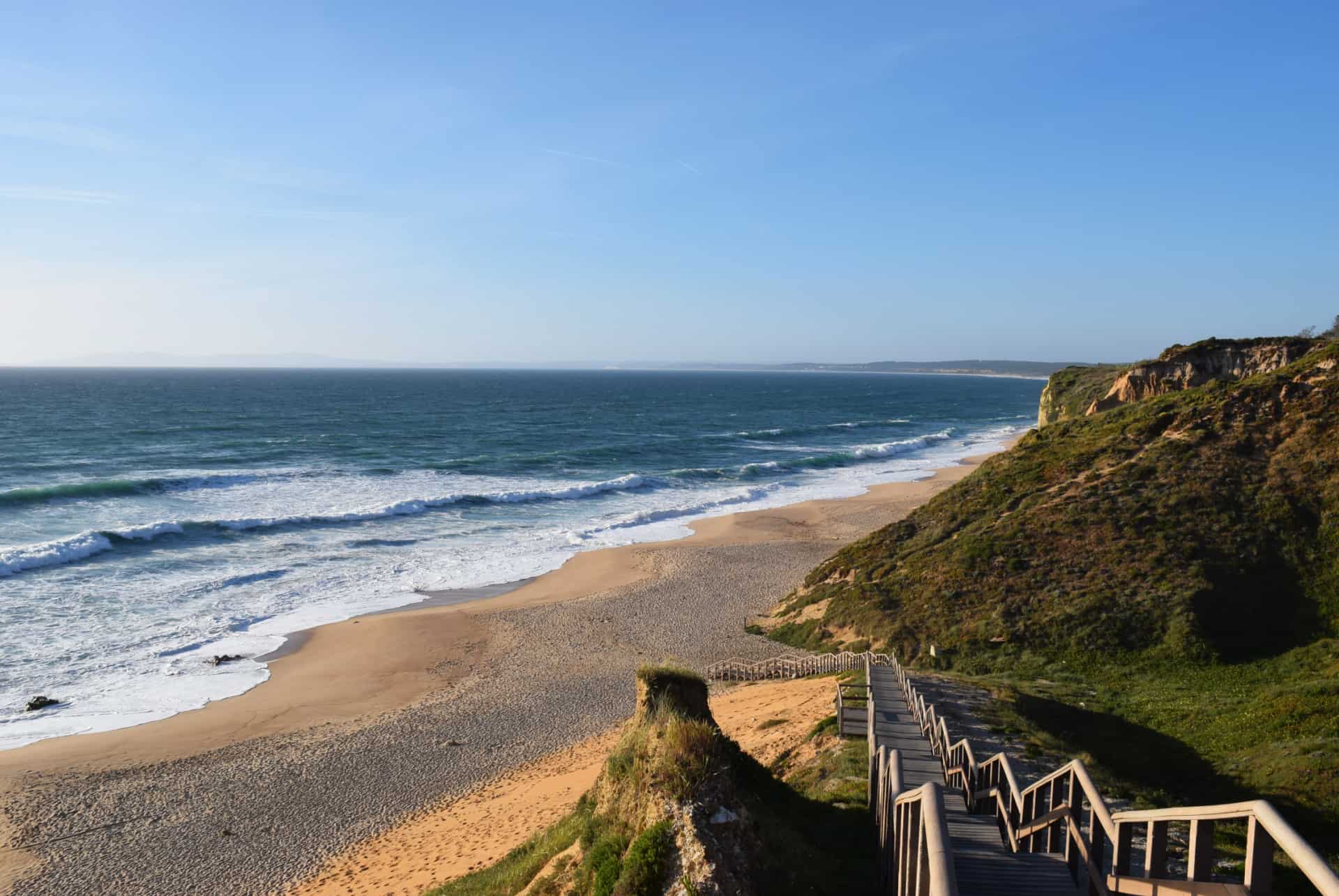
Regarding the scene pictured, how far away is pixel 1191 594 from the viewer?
17984 mm

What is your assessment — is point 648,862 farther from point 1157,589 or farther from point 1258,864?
point 1157,589

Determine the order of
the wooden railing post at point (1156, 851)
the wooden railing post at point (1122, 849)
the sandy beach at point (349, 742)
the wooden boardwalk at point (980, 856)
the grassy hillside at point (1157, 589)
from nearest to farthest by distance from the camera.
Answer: the wooden railing post at point (1156, 851)
the wooden railing post at point (1122, 849)
the wooden boardwalk at point (980, 856)
the grassy hillside at point (1157, 589)
the sandy beach at point (349, 742)

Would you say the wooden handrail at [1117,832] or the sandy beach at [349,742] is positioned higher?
the wooden handrail at [1117,832]

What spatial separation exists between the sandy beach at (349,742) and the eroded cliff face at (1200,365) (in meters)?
16.3

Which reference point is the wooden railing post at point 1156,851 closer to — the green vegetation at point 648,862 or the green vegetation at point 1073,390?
the green vegetation at point 648,862

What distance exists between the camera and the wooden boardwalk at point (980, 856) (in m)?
Result: 5.00

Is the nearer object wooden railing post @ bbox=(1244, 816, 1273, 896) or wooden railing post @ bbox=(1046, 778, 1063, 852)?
wooden railing post @ bbox=(1244, 816, 1273, 896)

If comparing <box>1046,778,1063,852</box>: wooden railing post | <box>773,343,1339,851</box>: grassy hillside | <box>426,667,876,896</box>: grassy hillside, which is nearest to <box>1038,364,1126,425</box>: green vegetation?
<box>773,343,1339,851</box>: grassy hillside

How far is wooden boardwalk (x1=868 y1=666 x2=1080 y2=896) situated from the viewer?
5000 millimetres

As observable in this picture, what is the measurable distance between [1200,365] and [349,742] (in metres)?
32.5

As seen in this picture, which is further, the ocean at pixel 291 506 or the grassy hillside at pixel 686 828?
the ocean at pixel 291 506

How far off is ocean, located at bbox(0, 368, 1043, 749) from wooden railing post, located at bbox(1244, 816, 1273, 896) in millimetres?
22115

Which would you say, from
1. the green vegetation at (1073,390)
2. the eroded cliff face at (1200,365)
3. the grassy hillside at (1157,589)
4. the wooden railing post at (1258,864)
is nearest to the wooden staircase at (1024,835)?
the wooden railing post at (1258,864)

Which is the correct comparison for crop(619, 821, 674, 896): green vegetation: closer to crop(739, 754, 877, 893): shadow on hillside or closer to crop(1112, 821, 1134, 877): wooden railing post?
crop(739, 754, 877, 893): shadow on hillside
